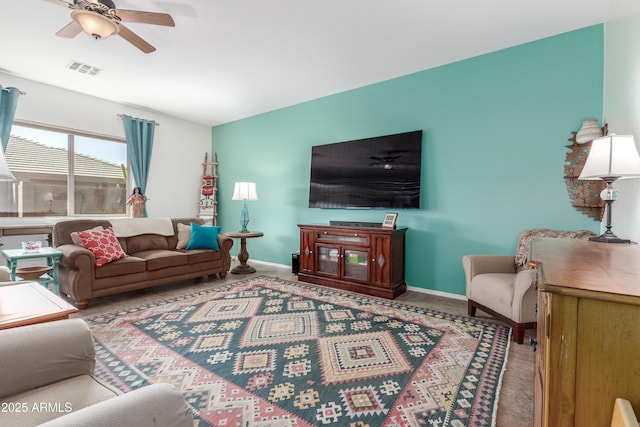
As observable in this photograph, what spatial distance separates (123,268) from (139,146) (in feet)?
8.53

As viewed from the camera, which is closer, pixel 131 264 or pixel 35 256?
pixel 35 256

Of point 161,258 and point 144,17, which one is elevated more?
point 144,17

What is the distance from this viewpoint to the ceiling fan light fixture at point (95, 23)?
80.4 inches

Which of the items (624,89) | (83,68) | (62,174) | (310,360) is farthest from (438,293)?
(62,174)

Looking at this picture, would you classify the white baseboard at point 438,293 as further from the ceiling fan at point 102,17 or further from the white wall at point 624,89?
the ceiling fan at point 102,17

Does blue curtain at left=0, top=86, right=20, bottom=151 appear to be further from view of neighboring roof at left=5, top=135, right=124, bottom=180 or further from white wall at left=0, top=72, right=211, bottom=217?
view of neighboring roof at left=5, top=135, right=124, bottom=180

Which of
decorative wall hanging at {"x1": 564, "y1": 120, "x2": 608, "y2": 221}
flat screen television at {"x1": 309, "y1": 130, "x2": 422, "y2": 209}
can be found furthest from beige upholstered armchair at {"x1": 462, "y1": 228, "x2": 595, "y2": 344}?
flat screen television at {"x1": 309, "y1": 130, "x2": 422, "y2": 209}

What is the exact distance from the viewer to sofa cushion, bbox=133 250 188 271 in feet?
11.1

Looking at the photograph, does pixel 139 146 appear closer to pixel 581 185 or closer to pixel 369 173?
pixel 369 173

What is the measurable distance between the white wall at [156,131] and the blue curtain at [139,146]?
0.49ft

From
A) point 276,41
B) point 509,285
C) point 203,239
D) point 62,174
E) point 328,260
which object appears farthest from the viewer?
point 62,174

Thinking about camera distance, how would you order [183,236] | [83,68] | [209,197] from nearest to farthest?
[83,68] → [183,236] → [209,197]

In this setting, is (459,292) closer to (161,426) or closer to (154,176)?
(161,426)

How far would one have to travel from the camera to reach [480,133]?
10.4 feet
